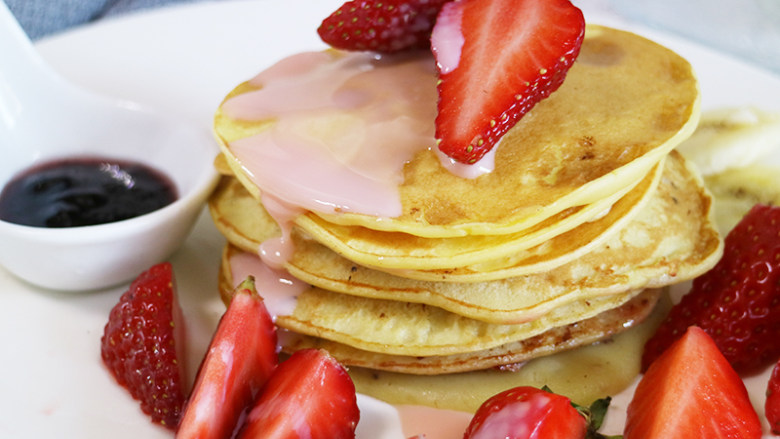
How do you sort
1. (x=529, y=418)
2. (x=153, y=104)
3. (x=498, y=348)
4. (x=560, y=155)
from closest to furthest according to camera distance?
(x=529, y=418) → (x=560, y=155) → (x=498, y=348) → (x=153, y=104)

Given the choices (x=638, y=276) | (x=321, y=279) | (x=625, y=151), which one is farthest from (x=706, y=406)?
(x=321, y=279)

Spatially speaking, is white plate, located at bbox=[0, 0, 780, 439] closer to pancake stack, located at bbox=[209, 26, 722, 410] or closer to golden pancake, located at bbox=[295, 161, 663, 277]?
pancake stack, located at bbox=[209, 26, 722, 410]

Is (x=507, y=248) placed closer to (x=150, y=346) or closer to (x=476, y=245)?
(x=476, y=245)

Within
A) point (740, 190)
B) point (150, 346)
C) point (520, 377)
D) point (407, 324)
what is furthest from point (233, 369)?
point (740, 190)

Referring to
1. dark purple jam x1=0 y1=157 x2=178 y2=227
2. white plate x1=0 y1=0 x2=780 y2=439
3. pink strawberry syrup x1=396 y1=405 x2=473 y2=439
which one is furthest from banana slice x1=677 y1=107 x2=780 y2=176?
dark purple jam x1=0 y1=157 x2=178 y2=227

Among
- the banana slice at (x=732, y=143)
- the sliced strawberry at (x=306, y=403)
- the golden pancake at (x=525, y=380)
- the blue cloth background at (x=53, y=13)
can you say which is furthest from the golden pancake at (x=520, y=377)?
the blue cloth background at (x=53, y=13)

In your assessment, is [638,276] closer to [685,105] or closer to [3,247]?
[685,105]
